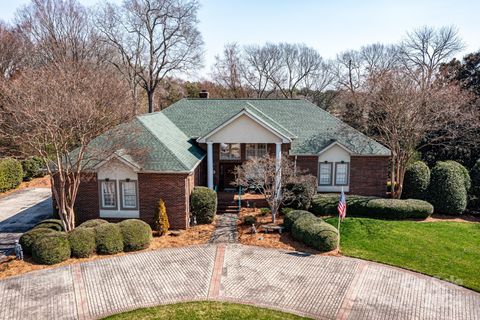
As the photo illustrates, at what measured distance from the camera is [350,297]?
41.5 feet

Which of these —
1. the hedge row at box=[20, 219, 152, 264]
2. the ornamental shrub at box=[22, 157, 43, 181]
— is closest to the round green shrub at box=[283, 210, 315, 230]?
the hedge row at box=[20, 219, 152, 264]

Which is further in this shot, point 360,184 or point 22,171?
point 22,171

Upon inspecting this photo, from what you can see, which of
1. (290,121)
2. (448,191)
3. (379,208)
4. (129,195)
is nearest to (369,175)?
(379,208)

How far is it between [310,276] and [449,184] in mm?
13953

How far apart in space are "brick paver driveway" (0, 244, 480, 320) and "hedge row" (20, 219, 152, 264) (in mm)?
669

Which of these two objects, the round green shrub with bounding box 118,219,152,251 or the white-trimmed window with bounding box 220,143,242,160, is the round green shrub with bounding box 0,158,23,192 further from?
the white-trimmed window with bounding box 220,143,242,160

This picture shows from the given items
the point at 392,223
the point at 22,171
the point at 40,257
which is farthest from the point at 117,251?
the point at 22,171

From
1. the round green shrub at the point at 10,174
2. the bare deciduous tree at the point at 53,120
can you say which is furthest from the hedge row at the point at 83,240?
the round green shrub at the point at 10,174

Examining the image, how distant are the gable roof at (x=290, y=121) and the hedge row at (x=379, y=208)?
13.3 ft

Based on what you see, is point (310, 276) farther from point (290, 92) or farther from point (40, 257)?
point (290, 92)

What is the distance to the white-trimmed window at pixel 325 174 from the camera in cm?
2530

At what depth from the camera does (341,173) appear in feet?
82.9

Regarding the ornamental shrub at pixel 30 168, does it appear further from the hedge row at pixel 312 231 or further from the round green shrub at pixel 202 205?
the hedge row at pixel 312 231

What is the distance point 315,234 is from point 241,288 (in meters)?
Result: 5.21
